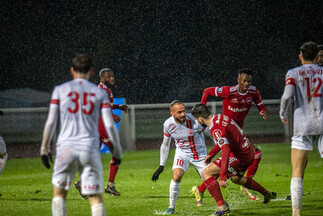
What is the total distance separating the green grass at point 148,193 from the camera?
751cm

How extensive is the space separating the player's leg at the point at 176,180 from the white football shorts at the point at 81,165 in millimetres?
2466

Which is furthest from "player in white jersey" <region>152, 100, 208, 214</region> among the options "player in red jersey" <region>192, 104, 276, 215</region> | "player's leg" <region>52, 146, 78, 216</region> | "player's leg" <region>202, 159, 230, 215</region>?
"player's leg" <region>52, 146, 78, 216</region>

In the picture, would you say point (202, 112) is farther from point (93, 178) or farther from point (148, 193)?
point (148, 193)

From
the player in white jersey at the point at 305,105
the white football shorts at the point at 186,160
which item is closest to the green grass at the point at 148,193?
the white football shorts at the point at 186,160

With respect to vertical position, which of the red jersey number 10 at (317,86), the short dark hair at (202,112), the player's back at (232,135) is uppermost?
the red jersey number 10 at (317,86)

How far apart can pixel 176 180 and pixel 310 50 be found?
2684 millimetres

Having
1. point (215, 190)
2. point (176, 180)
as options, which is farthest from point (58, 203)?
point (176, 180)

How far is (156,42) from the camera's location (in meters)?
37.2

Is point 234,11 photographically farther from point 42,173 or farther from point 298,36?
point 42,173

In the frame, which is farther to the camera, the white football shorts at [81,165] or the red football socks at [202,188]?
the red football socks at [202,188]

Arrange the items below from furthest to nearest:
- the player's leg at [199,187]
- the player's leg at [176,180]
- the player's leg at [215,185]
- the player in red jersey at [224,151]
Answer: the player's leg at [199,187]
the player's leg at [176,180]
the player's leg at [215,185]
the player in red jersey at [224,151]

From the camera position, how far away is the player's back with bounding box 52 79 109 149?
16.0 ft

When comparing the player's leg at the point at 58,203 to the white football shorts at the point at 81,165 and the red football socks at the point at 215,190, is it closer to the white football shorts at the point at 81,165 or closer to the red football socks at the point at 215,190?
the white football shorts at the point at 81,165

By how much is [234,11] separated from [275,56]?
4.85 metres
